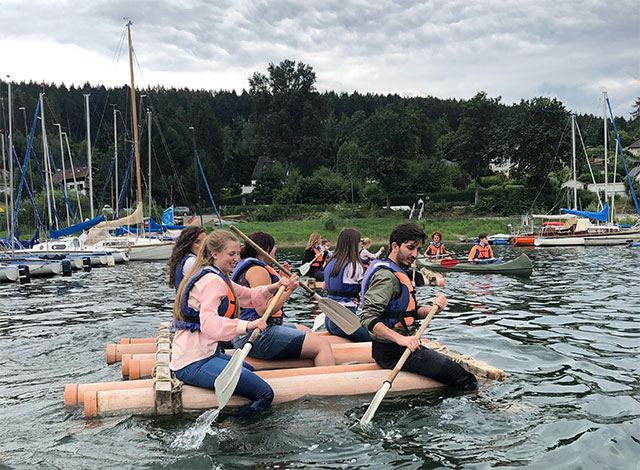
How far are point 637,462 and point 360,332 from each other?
144 inches

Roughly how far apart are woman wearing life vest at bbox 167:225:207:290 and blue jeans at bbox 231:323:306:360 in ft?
3.75

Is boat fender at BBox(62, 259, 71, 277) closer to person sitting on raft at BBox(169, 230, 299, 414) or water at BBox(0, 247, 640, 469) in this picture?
water at BBox(0, 247, 640, 469)

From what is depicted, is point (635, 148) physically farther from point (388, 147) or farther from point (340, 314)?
point (340, 314)

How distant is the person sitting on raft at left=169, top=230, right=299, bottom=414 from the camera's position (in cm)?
510

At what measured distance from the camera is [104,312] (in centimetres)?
1335

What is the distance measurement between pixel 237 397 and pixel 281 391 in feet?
1.51

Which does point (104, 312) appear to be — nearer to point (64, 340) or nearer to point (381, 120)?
point (64, 340)

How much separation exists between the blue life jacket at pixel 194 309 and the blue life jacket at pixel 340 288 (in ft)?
10.4

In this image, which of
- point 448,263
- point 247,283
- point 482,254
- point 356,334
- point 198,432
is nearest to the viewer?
point 198,432

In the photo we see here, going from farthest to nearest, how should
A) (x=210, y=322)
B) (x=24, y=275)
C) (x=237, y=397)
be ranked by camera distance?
1. (x=24, y=275)
2. (x=237, y=397)
3. (x=210, y=322)

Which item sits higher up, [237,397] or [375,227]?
[237,397]

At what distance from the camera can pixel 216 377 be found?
5.36m

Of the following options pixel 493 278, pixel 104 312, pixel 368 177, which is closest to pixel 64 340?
pixel 104 312

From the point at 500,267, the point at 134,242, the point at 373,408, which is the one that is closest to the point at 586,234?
the point at 500,267
